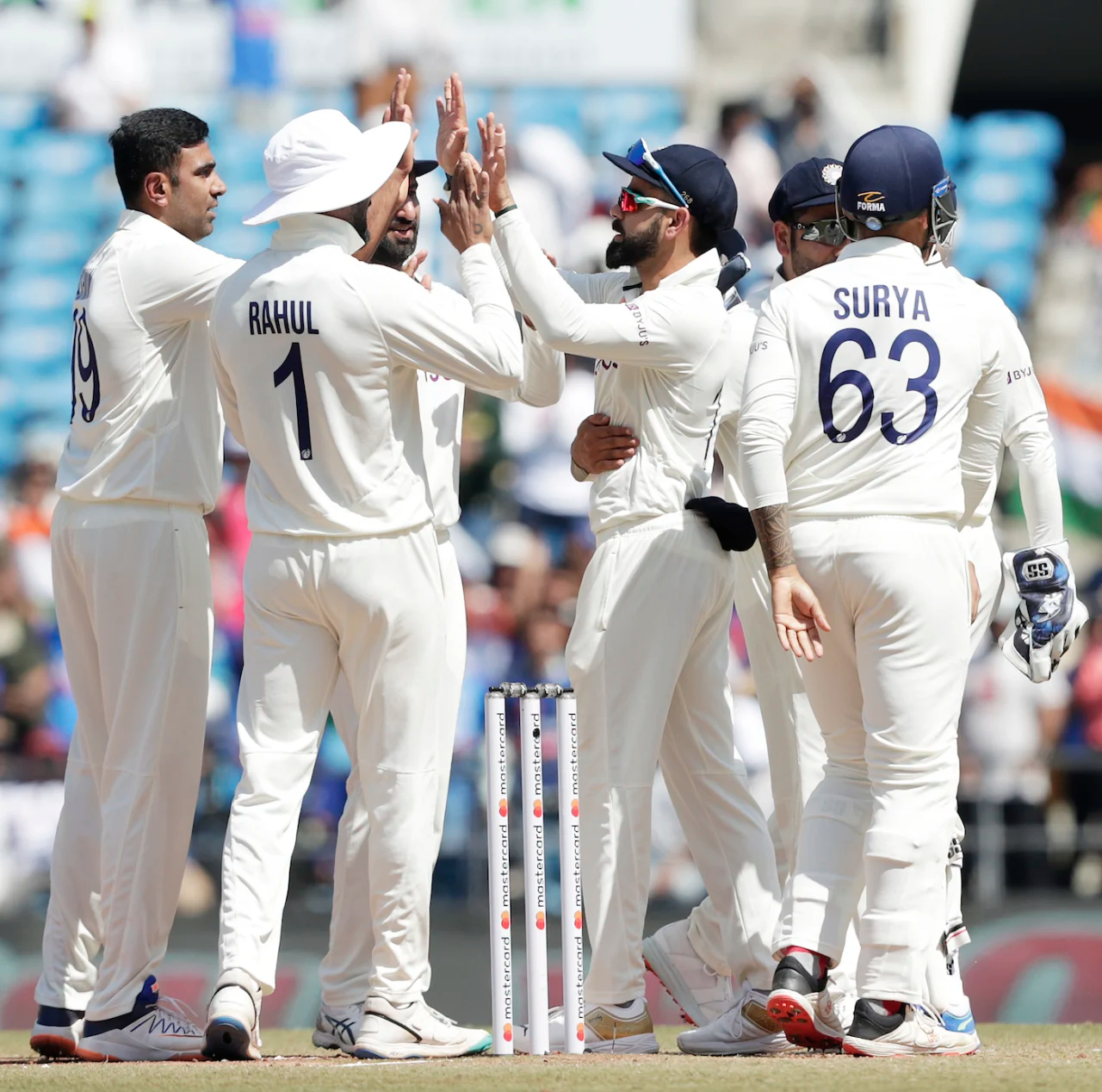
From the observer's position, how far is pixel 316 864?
9609 millimetres

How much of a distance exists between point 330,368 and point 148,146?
3.71ft

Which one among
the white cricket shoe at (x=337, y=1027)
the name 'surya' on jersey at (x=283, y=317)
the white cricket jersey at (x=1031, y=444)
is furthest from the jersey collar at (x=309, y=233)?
the white cricket shoe at (x=337, y=1027)

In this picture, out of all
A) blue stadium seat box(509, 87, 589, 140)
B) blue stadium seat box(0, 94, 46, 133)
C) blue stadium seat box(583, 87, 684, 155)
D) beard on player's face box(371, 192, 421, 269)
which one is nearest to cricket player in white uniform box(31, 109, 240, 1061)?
beard on player's face box(371, 192, 421, 269)

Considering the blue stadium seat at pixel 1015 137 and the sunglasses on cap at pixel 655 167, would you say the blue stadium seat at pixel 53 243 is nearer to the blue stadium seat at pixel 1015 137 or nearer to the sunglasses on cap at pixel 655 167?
the blue stadium seat at pixel 1015 137

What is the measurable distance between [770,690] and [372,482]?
4.91 ft

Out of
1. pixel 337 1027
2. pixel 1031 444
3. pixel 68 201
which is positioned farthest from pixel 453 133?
pixel 68 201

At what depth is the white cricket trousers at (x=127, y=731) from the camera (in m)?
5.27

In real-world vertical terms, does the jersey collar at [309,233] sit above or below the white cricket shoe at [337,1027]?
above

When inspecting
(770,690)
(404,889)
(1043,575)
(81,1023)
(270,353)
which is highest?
(270,353)

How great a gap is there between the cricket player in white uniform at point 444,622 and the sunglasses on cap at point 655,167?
1.91 ft

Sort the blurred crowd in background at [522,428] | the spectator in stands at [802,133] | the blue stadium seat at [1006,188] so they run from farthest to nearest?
the blue stadium seat at [1006,188]
the spectator in stands at [802,133]
the blurred crowd in background at [522,428]

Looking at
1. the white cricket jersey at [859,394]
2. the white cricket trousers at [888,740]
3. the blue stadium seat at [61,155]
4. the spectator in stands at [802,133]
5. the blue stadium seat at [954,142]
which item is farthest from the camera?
the blue stadium seat at [61,155]

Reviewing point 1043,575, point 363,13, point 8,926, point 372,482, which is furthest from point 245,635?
point 363,13

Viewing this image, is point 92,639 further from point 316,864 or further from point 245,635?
point 316,864
